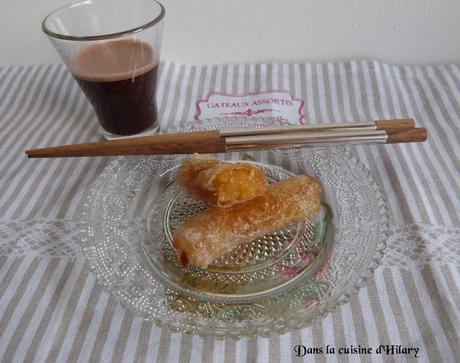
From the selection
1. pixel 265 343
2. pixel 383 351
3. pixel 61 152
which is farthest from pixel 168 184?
pixel 383 351

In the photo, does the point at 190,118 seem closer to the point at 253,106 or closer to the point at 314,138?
the point at 253,106

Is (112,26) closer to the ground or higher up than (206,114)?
higher up

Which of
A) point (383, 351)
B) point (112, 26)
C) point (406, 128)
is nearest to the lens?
point (383, 351)

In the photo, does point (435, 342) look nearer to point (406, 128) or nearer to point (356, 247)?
point (356, 247)

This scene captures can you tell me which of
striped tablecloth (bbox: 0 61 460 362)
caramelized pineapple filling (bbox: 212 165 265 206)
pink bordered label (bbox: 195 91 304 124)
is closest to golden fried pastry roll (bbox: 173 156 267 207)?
caramelized pineapple filling (bbox: 212 165 265 206)

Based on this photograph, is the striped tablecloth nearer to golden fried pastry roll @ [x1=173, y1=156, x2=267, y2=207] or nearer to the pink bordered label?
the pink bordered label

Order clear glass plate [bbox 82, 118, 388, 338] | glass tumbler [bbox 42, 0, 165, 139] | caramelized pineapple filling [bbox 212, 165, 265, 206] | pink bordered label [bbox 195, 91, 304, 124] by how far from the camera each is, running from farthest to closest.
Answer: pink bordered label [bbox 195, 91, 304, 124] < glass tumbler [bbox 42, 0, 165, 139] < caramelized pineapple filling [bbox 212, 165, 265, 206] < clear glass plate [bbox 82, 118, 388, 338]

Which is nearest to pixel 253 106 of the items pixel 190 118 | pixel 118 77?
pixel 190 118
